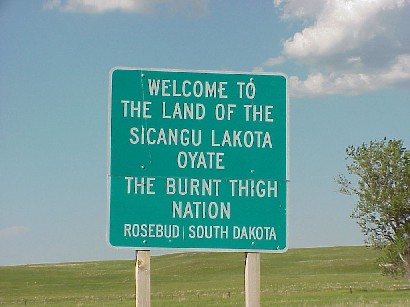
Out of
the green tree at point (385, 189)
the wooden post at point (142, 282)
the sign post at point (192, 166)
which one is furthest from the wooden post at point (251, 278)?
the green tree at point (385, 189)

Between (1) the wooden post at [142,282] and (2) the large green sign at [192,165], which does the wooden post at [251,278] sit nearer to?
(2) the large green sign at [192,165]

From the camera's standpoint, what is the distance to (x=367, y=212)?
5594 cm

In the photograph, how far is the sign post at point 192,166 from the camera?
25.3 feet

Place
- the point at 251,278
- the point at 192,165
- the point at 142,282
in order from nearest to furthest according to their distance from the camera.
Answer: the point at 142,282 → the point at 192,165 → the point at 251,278

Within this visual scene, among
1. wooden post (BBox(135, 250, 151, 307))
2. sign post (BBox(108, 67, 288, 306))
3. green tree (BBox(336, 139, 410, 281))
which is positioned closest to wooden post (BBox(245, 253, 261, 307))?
sign post (BBox(108, 67, 288, 306))

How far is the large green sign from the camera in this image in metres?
7.70

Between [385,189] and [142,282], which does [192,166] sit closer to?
[142,282]

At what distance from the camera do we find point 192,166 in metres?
7.73

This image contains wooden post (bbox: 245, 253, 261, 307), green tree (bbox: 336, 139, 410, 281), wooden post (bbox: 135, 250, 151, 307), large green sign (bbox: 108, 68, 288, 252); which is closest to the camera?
wooden post (bbox: 135, 250, 151, 307)

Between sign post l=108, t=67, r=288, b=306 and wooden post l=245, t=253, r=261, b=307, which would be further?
wooden post l=245, t=253, r=261, b=307

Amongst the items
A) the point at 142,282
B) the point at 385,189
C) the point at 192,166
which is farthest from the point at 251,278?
the point at 385,189

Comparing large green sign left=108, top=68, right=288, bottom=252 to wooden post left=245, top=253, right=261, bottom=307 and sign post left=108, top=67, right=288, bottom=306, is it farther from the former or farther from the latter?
wooden post left=245, top=253, right=261, bottom=307

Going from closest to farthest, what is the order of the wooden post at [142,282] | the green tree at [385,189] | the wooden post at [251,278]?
the wooden post at [142,282], the wooden post at [251,278], the green tree at [385,189]

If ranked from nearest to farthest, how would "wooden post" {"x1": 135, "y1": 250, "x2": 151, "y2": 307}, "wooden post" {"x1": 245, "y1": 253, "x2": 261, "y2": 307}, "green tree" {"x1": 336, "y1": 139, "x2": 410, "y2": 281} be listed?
"wooden post" {"x1": 135, "y1": 250, "x2": 151, "y2": 307}
"wooden post" {"x1": 245, "y1": 253, "x2": 261, "y2": 307}
"green tree" {"x1": 336, "y1": 139, "x2": 410, "y2": 281}
